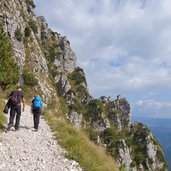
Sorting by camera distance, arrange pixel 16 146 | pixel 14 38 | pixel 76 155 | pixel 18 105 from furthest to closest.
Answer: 1. pixel 14 38
2. pixel 18 105
3. pixel 16 146
4. pixel 76 155

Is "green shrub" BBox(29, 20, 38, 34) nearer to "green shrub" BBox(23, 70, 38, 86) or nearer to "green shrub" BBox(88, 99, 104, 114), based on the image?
"green shrub" BBox(88, 99, 104, 114)

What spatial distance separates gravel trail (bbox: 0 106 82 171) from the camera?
11.2m

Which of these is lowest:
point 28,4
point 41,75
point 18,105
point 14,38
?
point 18,105

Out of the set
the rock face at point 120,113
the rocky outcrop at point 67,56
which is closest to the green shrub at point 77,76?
the rocky outcrop at point 67,56

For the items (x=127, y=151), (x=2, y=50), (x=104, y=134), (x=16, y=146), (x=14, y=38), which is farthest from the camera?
(x=104, y=134)

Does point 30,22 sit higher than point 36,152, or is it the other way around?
point 30,22

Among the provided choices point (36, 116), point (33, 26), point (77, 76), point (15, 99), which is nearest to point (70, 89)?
point (77, 76)

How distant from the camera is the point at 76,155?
41.8ft

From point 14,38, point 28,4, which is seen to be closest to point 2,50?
point 14,38

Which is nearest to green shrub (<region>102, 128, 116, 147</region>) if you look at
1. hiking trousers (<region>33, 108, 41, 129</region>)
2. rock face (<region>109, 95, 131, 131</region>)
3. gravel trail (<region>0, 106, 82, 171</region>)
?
rock face (<region>109, 95, 131, 131</region>)

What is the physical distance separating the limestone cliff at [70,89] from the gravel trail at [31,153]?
171 ft

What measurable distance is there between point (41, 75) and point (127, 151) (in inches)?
1469

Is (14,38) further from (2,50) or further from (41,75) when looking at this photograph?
(2,50)

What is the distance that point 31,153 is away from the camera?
12812 millimetres
